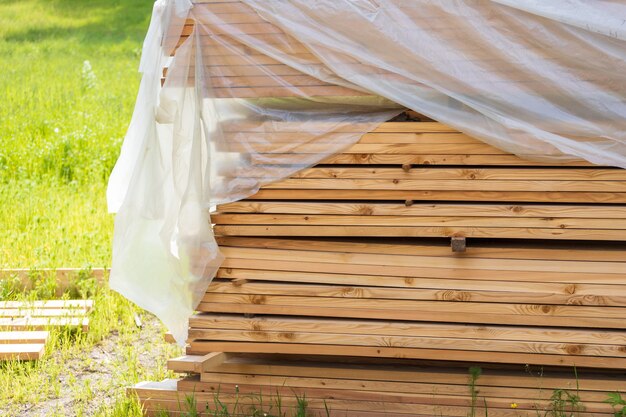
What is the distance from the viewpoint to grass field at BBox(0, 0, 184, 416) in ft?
17.0

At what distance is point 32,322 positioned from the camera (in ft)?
19.3

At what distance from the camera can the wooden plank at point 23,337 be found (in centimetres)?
558

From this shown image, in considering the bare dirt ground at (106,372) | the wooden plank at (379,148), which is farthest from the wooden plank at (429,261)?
the bare dirt ground at (106,372)

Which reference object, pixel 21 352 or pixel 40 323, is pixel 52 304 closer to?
pixel 40 323

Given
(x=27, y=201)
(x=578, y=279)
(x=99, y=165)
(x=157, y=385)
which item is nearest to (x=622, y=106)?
(x=578, y=279)

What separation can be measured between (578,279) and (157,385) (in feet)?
7.03

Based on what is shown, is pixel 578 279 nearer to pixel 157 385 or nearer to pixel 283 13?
pixel 283 13

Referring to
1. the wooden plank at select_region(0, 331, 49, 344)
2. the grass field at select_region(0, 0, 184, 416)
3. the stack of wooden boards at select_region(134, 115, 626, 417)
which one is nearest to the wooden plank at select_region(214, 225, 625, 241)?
the stack of wooden boards at select_region(134, 115, 626, 417)

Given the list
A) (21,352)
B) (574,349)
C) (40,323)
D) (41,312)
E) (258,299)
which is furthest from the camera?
(41,312)

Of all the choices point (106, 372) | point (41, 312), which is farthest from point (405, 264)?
point (41, 312)

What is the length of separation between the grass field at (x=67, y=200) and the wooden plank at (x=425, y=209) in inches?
49.7

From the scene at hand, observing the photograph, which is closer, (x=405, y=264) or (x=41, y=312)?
(x=405, y=264)

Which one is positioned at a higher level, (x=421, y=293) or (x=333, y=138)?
(x=333, y=138)

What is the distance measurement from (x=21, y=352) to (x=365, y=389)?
2.28 m
